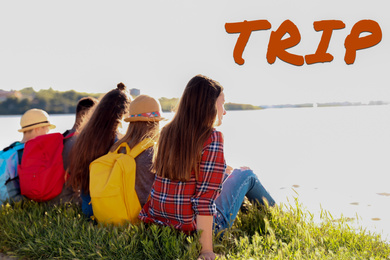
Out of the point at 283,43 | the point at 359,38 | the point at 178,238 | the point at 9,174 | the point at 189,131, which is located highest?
the point at 359,38

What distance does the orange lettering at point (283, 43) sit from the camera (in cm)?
680

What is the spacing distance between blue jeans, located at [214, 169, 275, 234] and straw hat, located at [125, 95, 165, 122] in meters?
0.81

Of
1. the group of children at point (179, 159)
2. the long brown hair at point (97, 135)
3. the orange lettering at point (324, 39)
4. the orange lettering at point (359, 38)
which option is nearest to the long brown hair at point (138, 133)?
the group of children at point (179, 159)

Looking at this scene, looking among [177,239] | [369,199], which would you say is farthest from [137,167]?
[369,199]

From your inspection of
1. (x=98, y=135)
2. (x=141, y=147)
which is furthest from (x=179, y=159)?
(x=98, y=135)

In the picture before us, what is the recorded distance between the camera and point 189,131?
2658 millimetres

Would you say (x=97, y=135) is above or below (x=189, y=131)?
below

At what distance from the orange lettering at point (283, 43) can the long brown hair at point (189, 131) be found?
14.3 ft

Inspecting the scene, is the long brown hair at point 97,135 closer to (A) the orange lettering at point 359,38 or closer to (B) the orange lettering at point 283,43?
(B) the orange lettering at point 283,43

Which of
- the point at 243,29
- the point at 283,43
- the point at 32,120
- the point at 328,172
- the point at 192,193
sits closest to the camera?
the point at 192,193

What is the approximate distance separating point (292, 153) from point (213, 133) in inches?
358

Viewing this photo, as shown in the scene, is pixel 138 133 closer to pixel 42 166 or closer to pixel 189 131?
pixel 189 131

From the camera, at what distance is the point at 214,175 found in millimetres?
2629

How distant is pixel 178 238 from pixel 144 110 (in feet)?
3.53
